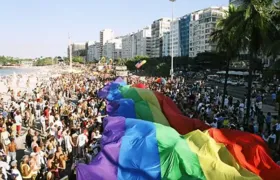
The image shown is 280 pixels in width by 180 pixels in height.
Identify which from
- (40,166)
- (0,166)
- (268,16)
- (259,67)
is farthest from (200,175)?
(259,67)

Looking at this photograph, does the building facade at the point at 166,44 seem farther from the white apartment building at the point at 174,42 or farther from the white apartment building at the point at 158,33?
the white apartment building at the point at 158,33

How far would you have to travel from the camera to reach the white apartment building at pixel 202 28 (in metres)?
120

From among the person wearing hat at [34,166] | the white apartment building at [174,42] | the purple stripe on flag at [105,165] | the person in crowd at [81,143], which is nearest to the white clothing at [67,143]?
the person in crowd at [81,143]

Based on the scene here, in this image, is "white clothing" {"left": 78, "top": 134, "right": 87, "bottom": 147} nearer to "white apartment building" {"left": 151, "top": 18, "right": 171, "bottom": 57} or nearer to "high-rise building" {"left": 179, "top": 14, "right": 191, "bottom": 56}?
"high-rise building" {"left": 179, "top": 14, "right": 191, "bottom": 56}

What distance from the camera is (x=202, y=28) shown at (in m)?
126

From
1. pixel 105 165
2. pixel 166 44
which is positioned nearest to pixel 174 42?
pixel 166 44

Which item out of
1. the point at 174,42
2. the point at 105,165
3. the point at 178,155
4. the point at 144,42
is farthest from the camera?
the point at 144,42

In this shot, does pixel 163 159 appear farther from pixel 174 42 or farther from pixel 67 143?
pixel 174 42

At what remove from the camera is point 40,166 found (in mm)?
10250

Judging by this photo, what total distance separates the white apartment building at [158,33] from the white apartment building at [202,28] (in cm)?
3414

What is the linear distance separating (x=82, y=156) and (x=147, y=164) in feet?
13.4

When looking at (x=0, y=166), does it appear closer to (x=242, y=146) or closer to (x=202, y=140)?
(x=202, y=140)

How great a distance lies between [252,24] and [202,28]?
357 feet

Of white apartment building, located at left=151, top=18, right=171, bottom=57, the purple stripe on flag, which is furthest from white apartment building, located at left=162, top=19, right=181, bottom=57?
the purple stripe on flag
